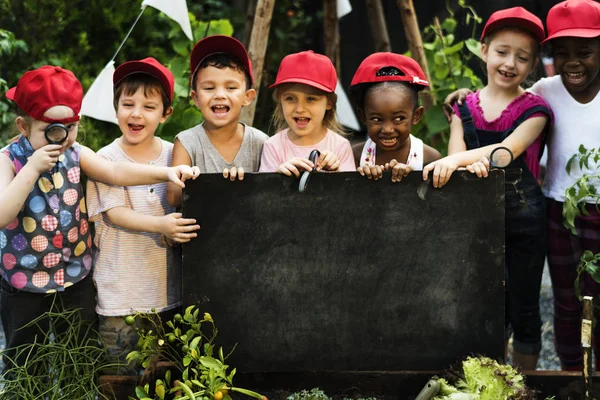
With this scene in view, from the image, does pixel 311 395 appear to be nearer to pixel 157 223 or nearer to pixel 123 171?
pixel 157 223

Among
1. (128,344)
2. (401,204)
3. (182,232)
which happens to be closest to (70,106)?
(182,232)

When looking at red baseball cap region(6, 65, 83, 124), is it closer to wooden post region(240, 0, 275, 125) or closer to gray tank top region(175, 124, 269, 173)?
gray tank top region(175, 124, 269, 173)

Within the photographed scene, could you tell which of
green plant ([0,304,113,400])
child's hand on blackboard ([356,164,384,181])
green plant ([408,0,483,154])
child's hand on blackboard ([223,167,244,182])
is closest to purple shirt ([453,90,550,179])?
child's hand on blackboard ([356,164,384,181])

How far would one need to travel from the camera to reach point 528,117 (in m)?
3.38

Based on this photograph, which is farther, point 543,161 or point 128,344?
point 543,161

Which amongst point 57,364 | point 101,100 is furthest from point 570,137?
point 101,100

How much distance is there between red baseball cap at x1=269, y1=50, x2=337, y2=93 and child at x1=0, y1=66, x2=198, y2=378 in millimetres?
677

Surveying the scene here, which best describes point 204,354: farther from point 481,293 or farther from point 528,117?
point 528,117

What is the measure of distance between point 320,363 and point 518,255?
1088 mm

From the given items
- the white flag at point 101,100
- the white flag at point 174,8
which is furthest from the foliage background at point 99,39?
the white flag at point 174,8

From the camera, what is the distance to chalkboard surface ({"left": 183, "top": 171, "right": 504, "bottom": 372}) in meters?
2.86

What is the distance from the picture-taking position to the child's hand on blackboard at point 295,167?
112 inches

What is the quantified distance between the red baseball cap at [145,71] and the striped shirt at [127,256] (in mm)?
299

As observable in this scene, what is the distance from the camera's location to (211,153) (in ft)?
10.6
